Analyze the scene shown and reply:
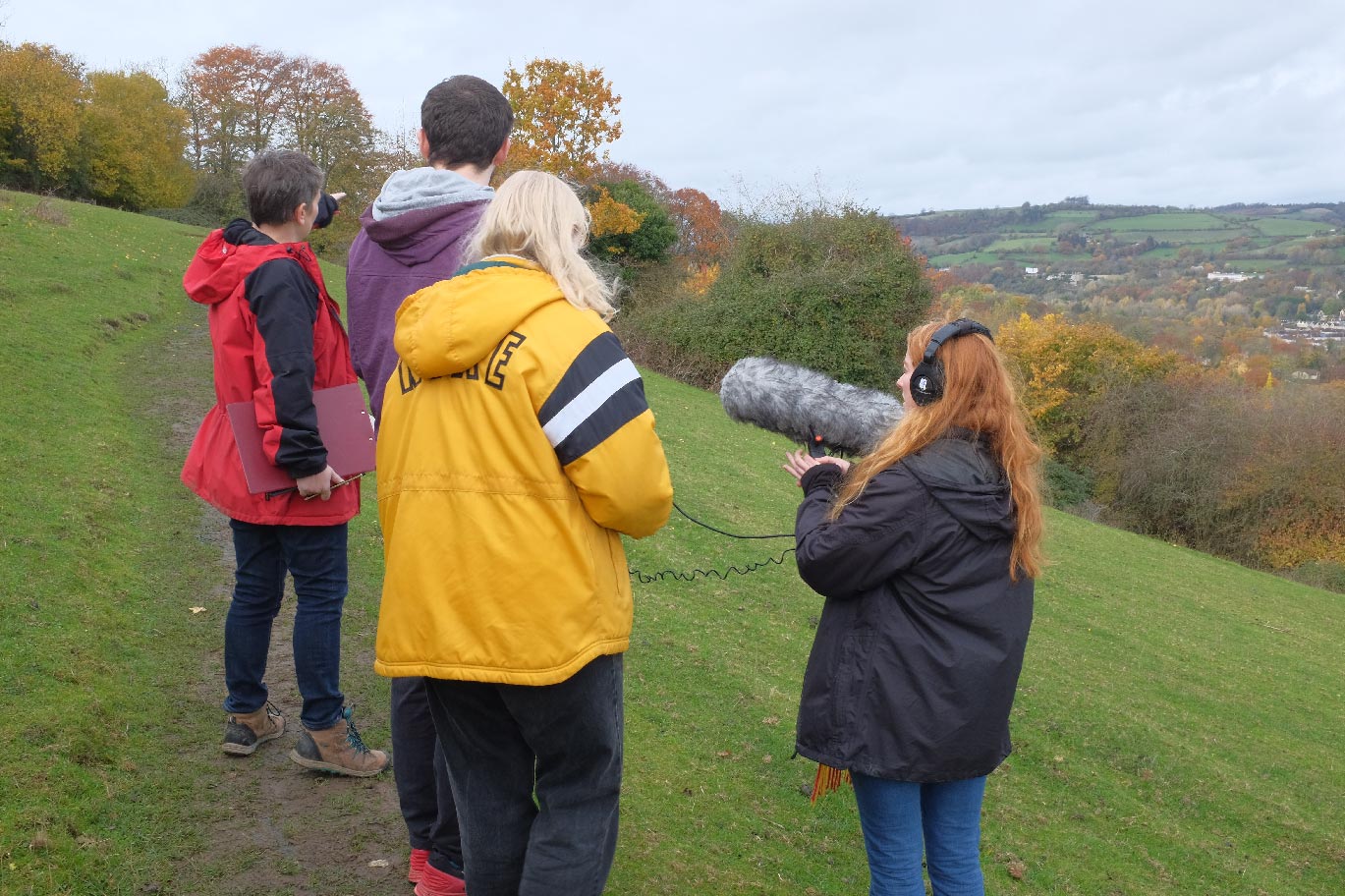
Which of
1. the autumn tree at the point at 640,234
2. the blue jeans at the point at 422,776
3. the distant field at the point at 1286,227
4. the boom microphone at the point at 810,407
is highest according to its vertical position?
the distant field at the point at 1286,227

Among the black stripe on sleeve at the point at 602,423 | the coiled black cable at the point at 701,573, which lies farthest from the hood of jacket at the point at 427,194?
the coiled black cable at the point at 701,573

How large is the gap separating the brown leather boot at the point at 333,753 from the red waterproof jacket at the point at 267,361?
36.8 inches

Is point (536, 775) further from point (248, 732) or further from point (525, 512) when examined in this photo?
point (248, 732)

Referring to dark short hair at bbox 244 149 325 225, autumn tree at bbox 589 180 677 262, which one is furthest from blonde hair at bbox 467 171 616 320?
autumn tree at bbox 589 180 677 262

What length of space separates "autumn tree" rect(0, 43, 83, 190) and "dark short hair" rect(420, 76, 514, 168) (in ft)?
146

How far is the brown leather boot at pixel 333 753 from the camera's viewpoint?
4.04 m

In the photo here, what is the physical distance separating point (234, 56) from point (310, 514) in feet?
197

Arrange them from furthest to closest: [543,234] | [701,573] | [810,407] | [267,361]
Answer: [701,573] < [267,361] < [810,407] < [543,234]

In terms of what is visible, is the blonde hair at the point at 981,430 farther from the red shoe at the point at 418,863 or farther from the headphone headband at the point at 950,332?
the red shoe at the point at 418,863

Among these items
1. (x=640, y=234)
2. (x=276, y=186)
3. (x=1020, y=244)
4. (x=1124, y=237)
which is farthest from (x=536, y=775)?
(x=1124, y=237)

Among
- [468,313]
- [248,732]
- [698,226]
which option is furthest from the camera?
[698,226]

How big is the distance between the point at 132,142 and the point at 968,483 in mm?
50105

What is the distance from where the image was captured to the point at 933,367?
124 inches

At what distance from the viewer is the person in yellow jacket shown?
2.38 m
